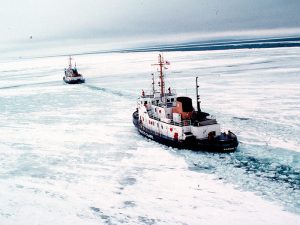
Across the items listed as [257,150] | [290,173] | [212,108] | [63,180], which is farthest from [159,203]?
[212,108]

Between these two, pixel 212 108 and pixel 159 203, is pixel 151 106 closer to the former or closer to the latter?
pixel 212 108

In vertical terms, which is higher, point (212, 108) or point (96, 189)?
point (212, 108)

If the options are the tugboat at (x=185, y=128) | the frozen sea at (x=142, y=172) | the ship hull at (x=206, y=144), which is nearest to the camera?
the frozen sea at (x=142, y=172)

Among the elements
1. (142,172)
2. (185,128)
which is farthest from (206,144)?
(142,172)

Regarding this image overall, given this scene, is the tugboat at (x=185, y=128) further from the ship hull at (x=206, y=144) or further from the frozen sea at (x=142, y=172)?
the frozen sea at (x=142, y=172)

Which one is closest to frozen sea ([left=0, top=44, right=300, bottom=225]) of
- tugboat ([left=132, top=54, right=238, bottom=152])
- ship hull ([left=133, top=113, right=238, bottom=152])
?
ship hull ([left=133, top=113, right=238, bottom=152])

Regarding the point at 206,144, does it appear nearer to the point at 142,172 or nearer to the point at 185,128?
the point at 185,128

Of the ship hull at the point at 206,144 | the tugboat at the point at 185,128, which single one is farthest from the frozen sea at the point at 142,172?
the tugboat at the point at 185,128

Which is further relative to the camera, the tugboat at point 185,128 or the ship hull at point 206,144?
the tugboat at point 185,128
